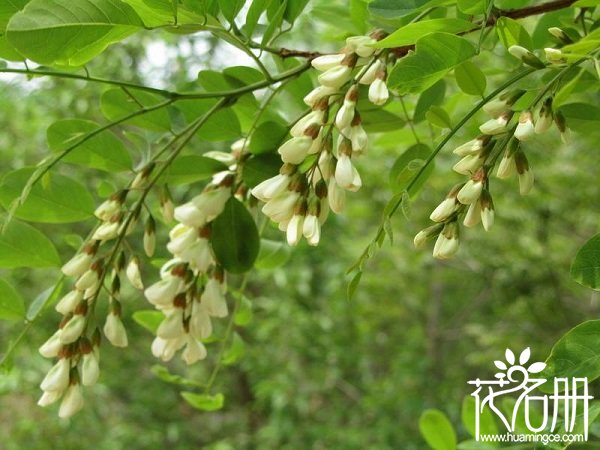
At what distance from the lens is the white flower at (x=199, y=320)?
45cm

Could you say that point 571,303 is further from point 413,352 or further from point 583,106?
point 583,106

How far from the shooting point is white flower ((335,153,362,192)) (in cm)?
36

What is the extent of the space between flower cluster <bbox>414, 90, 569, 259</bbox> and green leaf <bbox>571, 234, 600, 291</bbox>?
1.5 inches

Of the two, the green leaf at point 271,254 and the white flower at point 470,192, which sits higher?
the white flower at point 470,192

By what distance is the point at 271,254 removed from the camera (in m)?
0.59

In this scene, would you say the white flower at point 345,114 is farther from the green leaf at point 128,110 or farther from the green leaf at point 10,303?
the green leaf at point 10,303

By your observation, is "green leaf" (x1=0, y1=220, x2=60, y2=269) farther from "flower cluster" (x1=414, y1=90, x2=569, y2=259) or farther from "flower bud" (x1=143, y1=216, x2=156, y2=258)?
"flower cluster" (x1=414, y1=90, x2=569, y2=259)

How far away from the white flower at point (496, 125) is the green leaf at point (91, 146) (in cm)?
23

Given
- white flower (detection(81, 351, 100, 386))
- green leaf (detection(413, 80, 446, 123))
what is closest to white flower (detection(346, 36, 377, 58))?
green leaf (detection(413, 80, 446, 123))

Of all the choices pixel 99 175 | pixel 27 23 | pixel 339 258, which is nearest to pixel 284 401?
pixel 339 258

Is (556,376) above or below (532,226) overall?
above

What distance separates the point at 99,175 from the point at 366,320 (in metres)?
1.17

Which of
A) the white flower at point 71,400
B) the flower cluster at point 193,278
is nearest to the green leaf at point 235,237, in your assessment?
the flower cluster at point 193,278

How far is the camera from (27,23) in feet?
1.04
